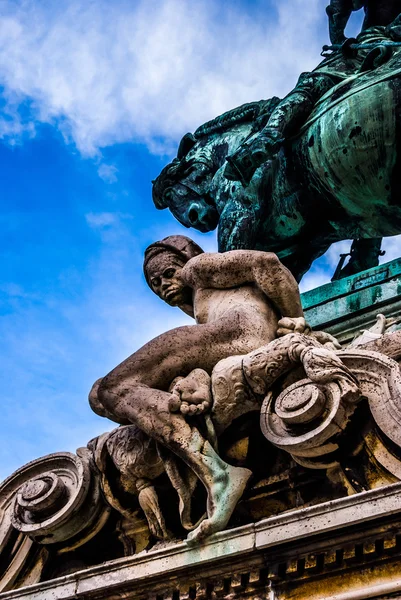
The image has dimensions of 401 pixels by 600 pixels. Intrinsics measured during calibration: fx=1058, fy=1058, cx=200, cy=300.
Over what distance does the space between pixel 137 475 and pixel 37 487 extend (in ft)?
2.61

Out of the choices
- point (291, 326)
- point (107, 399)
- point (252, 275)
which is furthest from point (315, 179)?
point (107, 399)

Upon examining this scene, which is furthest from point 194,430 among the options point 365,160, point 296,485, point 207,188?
point 207,188

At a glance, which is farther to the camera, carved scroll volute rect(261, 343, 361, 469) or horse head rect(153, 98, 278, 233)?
horse head rect(153, 98, 278, 233)

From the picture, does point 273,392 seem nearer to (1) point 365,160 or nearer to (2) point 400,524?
(2) point 400,524

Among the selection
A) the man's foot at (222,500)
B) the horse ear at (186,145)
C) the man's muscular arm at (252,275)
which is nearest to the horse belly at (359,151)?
the horse ear at (186,145)

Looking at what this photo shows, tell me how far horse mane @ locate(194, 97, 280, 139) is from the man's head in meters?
3.16

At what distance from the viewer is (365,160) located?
9477 mm

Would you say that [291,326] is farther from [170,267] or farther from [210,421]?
[170,267]

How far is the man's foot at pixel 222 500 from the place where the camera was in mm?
5824

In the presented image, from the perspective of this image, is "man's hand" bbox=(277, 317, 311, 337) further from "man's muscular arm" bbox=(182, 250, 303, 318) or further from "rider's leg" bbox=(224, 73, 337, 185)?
"rider's leg" bbox=(224, 73, 337, 185)

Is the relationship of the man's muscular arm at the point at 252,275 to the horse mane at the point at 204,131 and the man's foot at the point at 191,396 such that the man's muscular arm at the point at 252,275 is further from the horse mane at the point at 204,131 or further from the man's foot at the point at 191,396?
the horse mane at the point at 204,131

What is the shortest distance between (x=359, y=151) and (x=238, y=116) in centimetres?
197

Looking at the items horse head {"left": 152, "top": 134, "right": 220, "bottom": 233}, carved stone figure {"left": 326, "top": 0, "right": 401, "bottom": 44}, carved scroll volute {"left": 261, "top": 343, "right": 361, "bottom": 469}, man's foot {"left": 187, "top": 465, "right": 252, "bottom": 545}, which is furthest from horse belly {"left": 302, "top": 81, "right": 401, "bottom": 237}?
man's foot {"left": 187, "top": 465, "right": 252, "bottom": 545}

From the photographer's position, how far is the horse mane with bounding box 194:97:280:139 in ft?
35.5
